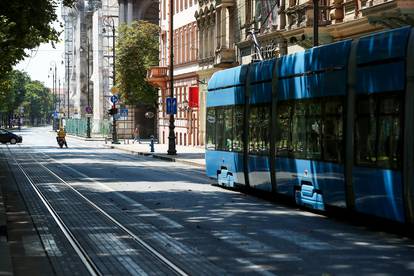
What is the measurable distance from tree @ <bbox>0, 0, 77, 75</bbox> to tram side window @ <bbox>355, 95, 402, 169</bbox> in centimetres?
1275

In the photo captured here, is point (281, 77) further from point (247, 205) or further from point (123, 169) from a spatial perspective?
point (123, 169)

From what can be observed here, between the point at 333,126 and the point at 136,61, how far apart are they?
6560 cm

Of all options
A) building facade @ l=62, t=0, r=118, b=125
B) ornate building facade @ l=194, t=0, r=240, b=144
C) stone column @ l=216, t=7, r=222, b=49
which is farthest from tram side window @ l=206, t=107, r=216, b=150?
building facade @ l=62, t=0, r=118, b=125

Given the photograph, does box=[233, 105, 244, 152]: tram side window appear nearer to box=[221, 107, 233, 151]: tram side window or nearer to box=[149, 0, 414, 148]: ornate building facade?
box=[221, 107, 233, 151]: tram side window

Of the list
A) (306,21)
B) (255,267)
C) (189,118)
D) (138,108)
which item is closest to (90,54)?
(138,108)

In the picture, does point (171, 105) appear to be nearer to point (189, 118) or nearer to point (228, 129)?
point (189, 118)

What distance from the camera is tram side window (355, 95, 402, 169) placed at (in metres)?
12.3

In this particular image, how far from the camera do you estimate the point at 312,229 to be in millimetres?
13914

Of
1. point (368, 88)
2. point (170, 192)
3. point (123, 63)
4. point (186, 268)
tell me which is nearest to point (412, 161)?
point (368, 88)

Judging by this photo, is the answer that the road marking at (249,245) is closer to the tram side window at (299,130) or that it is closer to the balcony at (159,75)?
the tram side window at (299,130)

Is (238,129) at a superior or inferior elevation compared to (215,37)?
inferior

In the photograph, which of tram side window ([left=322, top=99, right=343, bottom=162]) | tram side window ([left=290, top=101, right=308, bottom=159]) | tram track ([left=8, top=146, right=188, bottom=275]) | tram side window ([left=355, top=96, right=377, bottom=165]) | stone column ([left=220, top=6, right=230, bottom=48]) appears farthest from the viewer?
stone column ([left=220, top=6, right=230, bottom=48])

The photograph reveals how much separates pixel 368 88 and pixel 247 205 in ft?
19.1

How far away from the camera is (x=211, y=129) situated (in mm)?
23844
